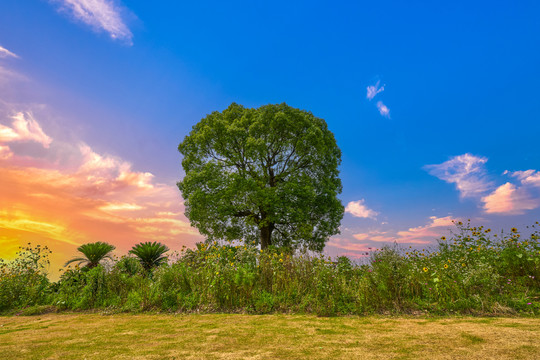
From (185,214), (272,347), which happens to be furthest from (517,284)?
(185,214)

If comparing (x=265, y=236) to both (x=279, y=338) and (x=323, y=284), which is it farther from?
(x=279, y=338)

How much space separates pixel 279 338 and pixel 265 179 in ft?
45.1

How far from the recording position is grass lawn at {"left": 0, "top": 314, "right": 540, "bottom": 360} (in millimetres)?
3457

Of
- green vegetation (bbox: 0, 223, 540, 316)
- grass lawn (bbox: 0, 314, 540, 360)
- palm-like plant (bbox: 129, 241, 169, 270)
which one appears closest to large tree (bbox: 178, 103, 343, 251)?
palm-like plant (bbox: 129, 241, 169, 270)

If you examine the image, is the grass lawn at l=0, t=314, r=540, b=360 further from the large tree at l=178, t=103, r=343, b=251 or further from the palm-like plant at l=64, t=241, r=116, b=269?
the large tree at l=178, t=103, r=343, b=251

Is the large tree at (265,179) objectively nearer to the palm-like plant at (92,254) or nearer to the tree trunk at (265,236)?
the tree trunk at (265,236)

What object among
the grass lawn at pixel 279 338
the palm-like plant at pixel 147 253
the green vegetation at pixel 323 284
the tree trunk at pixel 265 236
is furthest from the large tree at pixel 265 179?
the grass lawn at pixel 279 338

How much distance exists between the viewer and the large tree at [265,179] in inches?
638

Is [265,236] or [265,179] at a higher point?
[265,179]

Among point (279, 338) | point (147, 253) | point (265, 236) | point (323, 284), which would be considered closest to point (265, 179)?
point (265, 236)

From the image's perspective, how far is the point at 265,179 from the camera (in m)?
17.7

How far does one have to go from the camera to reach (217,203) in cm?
1689

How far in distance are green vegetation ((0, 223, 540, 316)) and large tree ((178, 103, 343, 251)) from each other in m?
7.94

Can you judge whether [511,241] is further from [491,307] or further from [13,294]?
[13,294]
